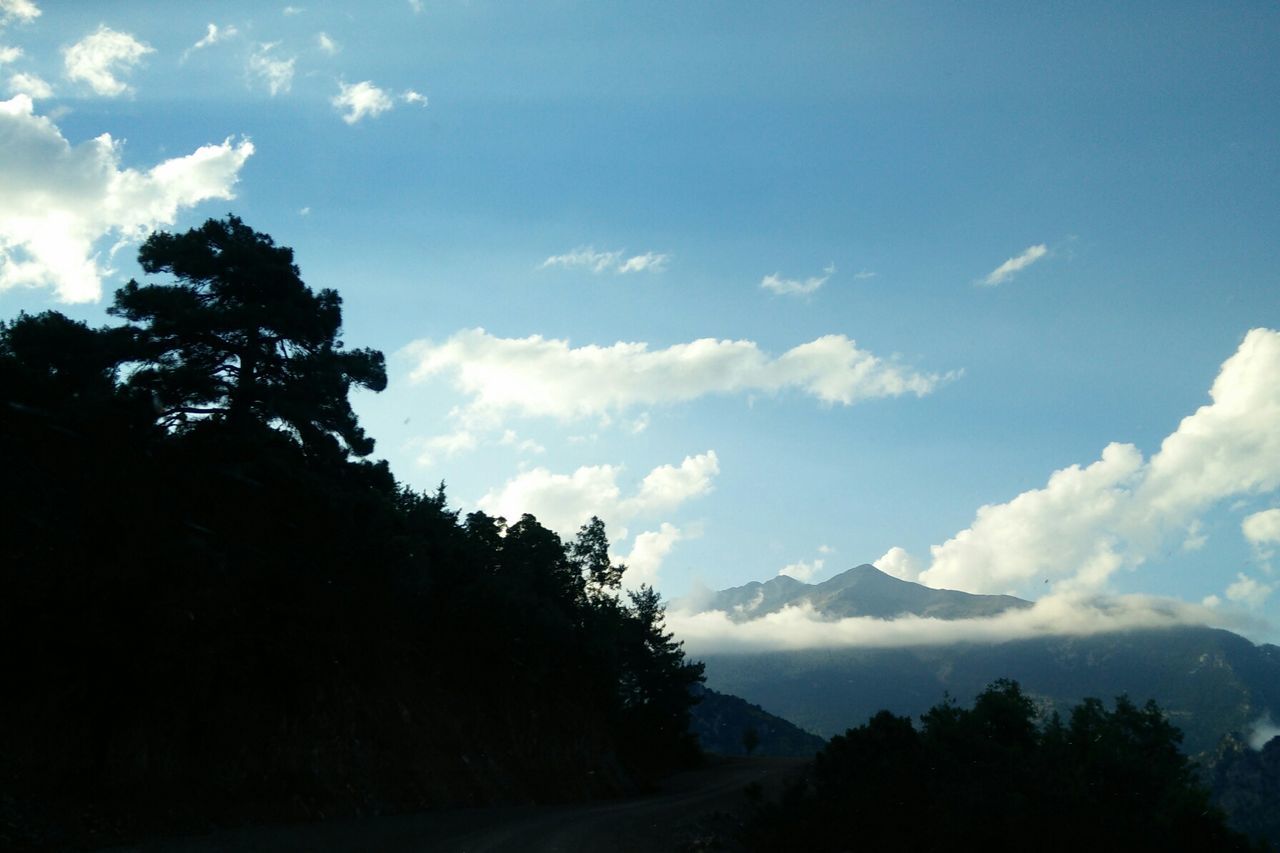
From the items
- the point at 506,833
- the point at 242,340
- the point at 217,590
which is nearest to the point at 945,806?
the point at 506,833

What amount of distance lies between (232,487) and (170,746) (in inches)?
247

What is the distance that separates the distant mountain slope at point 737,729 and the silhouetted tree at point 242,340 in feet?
478

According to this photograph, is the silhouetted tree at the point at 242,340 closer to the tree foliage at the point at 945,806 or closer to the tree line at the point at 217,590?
the tree line at the point at 217,590

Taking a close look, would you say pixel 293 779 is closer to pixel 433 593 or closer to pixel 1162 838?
pixel 433 593

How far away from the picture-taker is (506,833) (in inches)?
806

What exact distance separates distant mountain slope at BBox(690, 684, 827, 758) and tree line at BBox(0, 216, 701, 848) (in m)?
140

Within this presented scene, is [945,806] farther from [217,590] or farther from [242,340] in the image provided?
[242,340]

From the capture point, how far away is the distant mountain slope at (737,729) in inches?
6624

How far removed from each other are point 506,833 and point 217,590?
8.44 m

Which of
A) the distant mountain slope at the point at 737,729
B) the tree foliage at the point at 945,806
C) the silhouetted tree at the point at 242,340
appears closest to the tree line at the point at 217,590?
the silhouetted tree at the point at 242,340

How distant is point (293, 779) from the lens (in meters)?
22.9

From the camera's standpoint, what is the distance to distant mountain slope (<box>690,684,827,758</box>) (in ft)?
552

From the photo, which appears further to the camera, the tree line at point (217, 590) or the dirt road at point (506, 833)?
the tree line at point (217, 590)

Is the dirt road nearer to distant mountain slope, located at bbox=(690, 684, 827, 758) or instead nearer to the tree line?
the tree line
